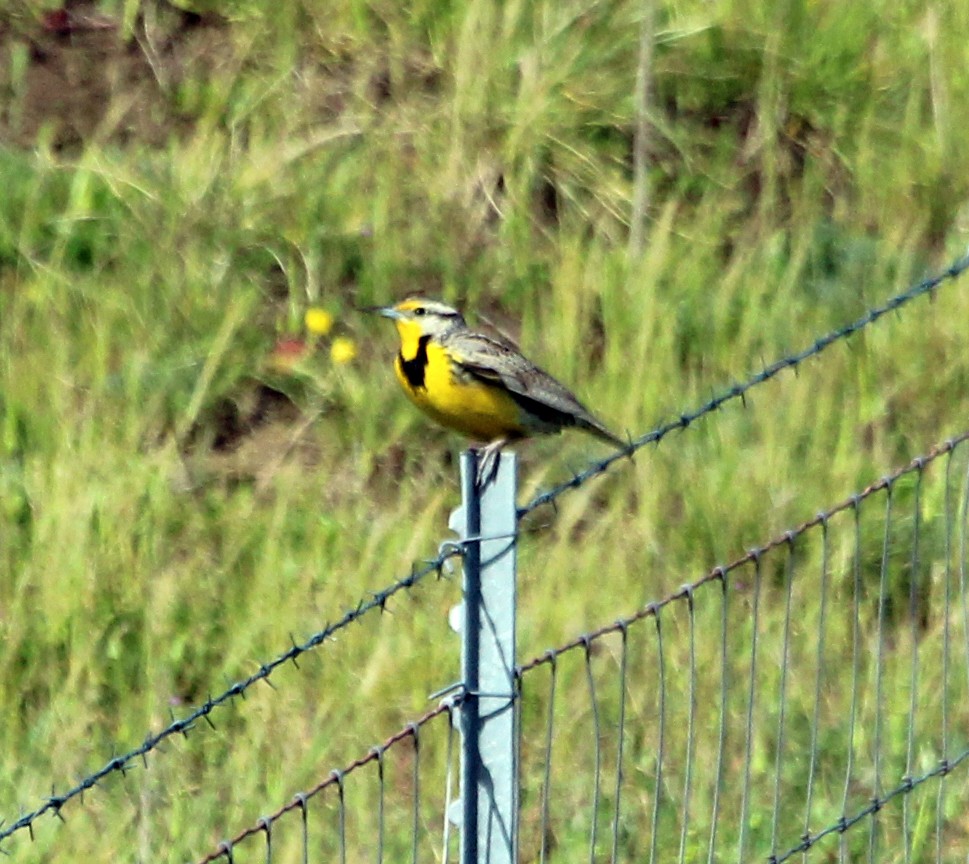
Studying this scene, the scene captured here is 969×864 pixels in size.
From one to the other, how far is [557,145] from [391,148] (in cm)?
64

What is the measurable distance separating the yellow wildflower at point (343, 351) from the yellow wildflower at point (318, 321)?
76 millimetres

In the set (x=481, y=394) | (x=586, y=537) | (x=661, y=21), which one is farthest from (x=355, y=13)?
(x=481, y=394)

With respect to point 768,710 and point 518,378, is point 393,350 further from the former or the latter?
point 768,710

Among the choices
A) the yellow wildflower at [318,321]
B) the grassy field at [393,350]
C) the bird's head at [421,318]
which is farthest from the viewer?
the yellow wildflower at [318,321]

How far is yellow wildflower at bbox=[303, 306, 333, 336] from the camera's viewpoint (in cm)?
739

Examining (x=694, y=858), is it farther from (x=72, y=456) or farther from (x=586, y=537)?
(x=72, y=456)

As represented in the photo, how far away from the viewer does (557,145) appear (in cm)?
791

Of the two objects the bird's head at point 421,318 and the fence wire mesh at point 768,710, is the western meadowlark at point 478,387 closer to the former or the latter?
the bird's head at point 421,318

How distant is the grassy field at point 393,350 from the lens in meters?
5.70

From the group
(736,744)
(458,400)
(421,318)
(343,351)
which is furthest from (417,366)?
(343,351)

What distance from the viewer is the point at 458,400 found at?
534cm

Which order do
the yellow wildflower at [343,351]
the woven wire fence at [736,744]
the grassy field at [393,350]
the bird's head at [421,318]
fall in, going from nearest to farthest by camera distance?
the woven wire fence at [736,744]
the bird's head at [421,318]
the grassy field at [393,350]
the yellow wildflower at [343,351]

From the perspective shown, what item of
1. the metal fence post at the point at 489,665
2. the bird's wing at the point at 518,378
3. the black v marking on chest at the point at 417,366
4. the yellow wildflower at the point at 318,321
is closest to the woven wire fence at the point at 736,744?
the bird's wing at the point at 518,378

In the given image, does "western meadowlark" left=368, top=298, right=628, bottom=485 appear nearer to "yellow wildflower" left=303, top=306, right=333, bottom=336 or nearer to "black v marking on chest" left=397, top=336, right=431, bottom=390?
"black v marking on chest" left=397, top=336, right=431, bottom=390
